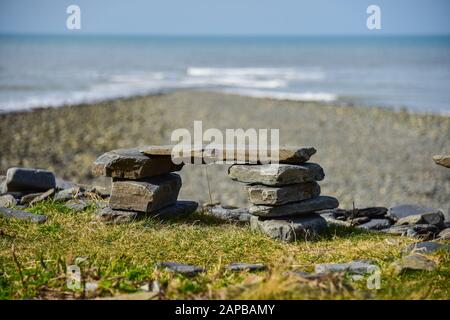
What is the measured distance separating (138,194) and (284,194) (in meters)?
1.76

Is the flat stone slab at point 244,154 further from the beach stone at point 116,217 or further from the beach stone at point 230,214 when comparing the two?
the beach stone at point 230,214

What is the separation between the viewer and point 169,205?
860 centimetres

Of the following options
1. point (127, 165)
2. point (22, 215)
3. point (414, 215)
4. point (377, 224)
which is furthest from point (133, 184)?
point (414, 215)

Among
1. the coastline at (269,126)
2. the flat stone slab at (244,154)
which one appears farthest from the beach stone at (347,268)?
the coastline at (269,126)

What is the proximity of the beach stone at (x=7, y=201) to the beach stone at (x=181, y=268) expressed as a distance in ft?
11.5

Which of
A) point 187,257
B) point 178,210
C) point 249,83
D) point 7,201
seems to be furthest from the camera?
point 249,83

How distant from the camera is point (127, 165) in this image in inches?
321

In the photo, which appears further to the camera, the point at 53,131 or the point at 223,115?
the point at 223,115

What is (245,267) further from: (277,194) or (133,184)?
(133,184)

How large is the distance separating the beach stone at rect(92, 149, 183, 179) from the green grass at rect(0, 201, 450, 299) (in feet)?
1.91
